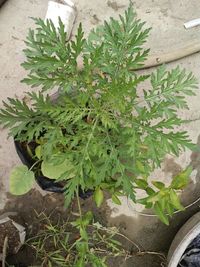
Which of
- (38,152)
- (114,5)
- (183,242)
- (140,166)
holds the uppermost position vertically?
(114,5)

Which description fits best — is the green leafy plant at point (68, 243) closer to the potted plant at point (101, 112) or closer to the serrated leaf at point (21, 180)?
the serrated leaf at point (21, 180)

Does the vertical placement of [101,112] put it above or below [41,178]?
above

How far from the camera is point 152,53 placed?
1929 mm

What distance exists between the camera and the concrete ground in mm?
1899

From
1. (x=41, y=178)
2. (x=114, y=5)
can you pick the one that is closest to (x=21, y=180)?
(x=41, y=178)

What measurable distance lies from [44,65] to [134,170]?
1.39ft

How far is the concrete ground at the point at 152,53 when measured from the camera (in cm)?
190

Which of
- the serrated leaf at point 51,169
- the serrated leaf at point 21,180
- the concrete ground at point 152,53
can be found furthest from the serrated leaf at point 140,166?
the concrete ground at point 152,53

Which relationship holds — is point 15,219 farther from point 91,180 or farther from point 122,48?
point 122,48

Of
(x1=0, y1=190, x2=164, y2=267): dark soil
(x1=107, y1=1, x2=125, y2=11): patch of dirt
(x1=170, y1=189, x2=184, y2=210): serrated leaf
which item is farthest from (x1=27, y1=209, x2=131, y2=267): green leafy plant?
(x1=107, y1=1, x2=125, y2=11): patch of dirt

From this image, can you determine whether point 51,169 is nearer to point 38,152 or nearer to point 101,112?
point 38,152

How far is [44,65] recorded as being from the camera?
1248mm

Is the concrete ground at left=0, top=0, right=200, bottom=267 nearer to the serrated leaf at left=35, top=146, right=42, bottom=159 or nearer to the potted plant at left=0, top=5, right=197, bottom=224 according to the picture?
the serrated leaf at left=35, top=146, right=42, bottom=159

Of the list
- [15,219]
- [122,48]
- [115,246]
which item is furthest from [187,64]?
Answer: [15,219]
